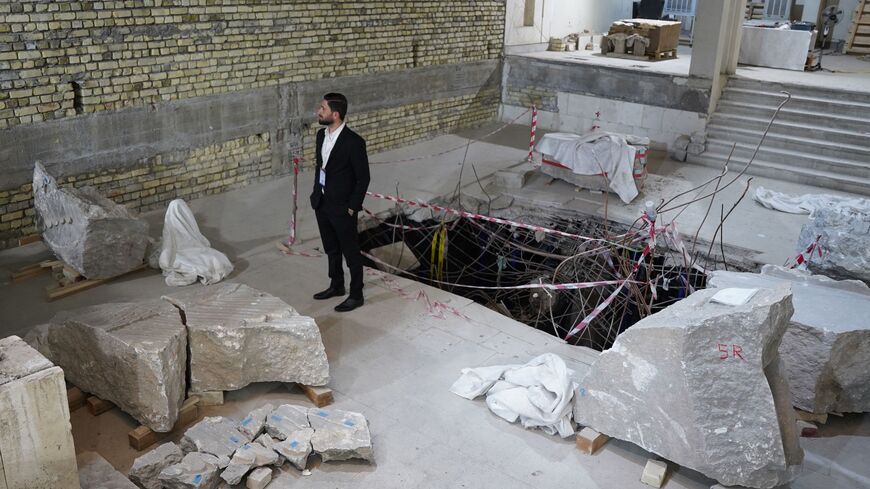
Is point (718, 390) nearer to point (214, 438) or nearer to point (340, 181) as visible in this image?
point (214, 438)

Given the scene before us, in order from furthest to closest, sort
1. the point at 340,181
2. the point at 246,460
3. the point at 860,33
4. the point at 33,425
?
the point at 860,33, the point at 340,181, the point at 246,460, the point at 33,425

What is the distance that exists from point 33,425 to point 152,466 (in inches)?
33.1

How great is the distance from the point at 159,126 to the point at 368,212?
2804mm


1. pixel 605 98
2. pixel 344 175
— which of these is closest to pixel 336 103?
pixel 344 175

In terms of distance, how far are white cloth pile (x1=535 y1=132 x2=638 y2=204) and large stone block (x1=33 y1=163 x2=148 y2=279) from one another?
19.6 ft

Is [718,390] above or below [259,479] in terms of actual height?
above

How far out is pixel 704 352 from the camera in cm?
466

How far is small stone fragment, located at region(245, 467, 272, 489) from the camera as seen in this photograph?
15.4ft

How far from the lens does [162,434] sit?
17.4 ft

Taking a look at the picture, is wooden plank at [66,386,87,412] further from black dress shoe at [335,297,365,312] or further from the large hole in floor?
the large hole in floor

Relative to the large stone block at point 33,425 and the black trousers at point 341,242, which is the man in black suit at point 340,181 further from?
the large stone block at point 33,425

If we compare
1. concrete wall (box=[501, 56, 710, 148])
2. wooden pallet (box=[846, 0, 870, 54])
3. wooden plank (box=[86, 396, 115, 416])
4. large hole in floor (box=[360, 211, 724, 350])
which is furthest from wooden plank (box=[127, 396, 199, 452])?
wooden pallet (box=[846, 0, 870, 54])

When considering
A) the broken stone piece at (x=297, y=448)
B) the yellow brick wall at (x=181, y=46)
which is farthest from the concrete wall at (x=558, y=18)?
the broken stone piece at (x=297, y=448)

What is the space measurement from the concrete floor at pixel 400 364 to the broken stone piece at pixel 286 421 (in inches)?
11.6
